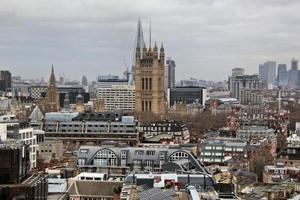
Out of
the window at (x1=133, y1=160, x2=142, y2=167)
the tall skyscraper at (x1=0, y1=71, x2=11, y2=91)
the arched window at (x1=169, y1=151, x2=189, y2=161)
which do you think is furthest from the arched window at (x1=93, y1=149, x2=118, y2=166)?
the tall skyscraper at (x1=0, y1=71, x2=11, y2=91)

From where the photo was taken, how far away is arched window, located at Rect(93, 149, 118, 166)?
4872 cm

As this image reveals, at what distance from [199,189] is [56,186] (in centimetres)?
930

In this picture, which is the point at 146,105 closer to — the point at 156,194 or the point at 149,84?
the point at 149,84

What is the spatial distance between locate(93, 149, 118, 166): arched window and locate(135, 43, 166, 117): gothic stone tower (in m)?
53.9

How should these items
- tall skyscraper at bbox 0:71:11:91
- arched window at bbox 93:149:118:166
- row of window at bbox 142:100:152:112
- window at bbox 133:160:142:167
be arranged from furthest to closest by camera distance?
tall skyscraper at bbox 0:71:11:91, row of window at bbox 142:100:152:112, arched window at bbox 93:149:118:166, window at bbox 133:160:142:167

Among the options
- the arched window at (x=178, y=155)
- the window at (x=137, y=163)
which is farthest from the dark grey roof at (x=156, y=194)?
the window at (x=137, y=163)

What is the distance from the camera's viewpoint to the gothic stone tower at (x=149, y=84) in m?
104

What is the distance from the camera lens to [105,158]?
4906cm

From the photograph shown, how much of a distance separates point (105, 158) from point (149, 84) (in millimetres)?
55678

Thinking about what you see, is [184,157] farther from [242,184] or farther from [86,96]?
[86,96]

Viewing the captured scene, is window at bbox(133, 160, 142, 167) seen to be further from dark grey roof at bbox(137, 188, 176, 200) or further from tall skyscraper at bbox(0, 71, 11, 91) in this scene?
tall skyscraper at bbox(0, 71, 11, 91)

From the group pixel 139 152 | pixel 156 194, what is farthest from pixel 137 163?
pixel 156 194

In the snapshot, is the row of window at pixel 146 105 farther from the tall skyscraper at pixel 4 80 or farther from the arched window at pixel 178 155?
the tall skyscraper at pixel 4 80

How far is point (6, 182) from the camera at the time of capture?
2667cm
